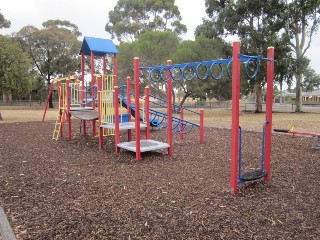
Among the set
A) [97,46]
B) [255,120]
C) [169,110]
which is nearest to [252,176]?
[169,110]

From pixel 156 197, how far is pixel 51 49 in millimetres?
36847

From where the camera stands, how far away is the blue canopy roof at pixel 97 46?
10.1 metres

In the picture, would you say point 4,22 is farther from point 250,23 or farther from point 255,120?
point 255,120

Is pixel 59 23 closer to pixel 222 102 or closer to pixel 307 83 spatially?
pixel 222 102

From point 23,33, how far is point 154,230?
3826 centimetres

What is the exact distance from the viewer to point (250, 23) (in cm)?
2408

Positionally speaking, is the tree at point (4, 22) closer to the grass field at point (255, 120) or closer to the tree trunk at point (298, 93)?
the grass field at point (255, 120)

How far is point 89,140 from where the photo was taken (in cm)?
988

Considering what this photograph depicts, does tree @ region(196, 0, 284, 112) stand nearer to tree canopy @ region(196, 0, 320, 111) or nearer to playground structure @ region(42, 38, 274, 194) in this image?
tree canopy @ region(196, 0, 320, 111)

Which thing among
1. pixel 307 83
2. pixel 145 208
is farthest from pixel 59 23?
pixel 307 83

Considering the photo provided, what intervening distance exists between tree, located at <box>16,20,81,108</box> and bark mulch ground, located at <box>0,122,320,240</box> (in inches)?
1268

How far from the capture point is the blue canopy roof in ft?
33.3

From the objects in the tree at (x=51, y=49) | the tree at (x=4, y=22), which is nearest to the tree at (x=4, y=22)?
the tree at (x=4, y=22)

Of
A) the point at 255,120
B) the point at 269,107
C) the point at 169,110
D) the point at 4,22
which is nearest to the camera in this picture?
the point at 269,107
